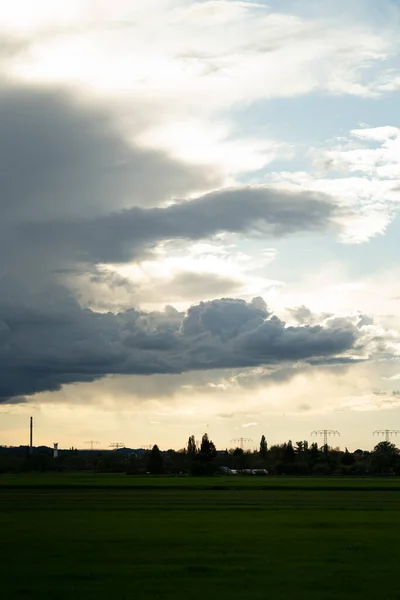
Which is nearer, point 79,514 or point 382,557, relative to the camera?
point 382,557

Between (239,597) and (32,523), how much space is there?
2566 cm

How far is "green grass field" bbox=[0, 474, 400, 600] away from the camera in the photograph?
25625mm

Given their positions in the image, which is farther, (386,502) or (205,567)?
(386,502)

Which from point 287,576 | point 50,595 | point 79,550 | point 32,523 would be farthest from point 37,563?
point 32,523

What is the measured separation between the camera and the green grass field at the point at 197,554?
→ 25.6 meters

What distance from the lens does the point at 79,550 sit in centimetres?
3481

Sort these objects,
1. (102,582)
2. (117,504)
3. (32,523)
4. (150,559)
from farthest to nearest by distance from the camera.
A: (117,504) → (32,523) → (150,559) → (102,582)

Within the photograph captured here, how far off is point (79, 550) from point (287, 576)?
412 inches

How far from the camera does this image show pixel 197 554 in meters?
33.7

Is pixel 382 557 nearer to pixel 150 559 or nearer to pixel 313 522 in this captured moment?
pixel 150 559

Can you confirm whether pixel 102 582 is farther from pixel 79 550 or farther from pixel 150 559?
pixel 79 550

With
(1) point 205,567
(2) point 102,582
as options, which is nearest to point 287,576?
(1) point 205,567

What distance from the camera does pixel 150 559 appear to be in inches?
1266

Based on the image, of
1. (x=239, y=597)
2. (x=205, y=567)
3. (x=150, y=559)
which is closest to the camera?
(x=239, y=597)
